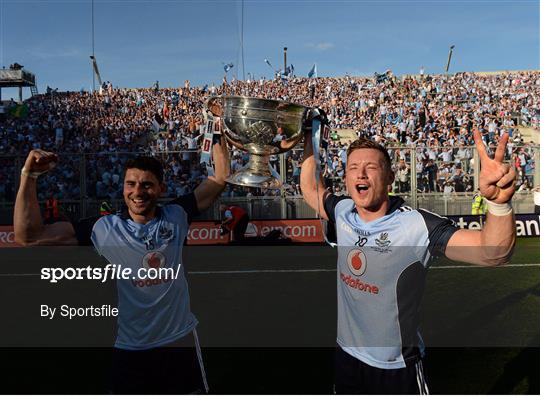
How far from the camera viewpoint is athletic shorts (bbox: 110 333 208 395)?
9.91 ft

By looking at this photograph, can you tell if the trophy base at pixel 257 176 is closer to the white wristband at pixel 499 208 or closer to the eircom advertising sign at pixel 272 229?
the white wristband at pixel 499 208

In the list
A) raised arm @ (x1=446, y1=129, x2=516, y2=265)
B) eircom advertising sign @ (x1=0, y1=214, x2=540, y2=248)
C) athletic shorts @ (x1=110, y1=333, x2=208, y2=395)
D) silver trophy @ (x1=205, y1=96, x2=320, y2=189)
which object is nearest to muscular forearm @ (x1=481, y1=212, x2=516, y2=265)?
raised arm @ (x1=446, y1=129, x2=516, y2=265)

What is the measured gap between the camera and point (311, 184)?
346cm

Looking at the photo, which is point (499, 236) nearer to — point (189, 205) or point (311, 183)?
point (311, 183)

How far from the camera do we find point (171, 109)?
25.9 metres

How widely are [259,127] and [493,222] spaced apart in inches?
50.3

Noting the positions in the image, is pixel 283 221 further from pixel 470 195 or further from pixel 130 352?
pixel 130 352

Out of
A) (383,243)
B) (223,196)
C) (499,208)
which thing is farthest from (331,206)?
(223,196)

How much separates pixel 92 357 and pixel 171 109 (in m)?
21.2

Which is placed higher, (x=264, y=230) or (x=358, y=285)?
(x=358, y=285)

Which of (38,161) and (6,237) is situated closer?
(38,161)

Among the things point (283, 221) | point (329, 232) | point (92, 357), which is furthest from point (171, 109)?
point (329, 232)

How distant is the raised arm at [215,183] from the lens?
341 centimetres

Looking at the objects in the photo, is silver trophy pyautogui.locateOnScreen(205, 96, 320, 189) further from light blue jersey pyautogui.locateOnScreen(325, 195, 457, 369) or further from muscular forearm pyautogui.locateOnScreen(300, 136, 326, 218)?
light blue jersey pyautogui.locateOnScreen(325, 195, 457, 369)
